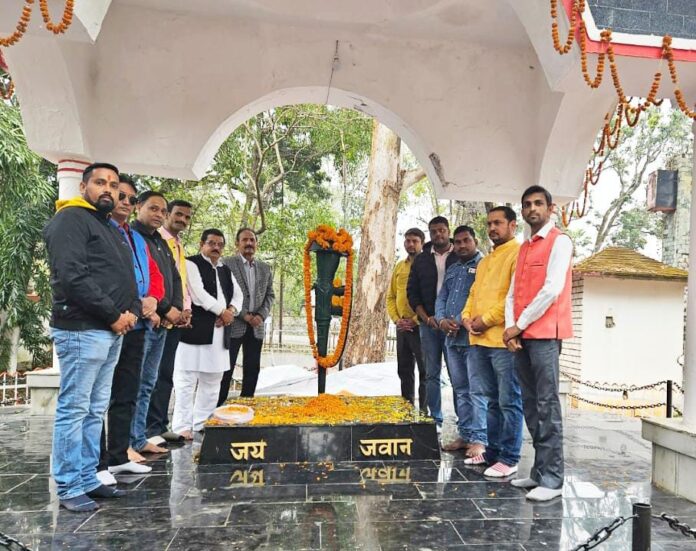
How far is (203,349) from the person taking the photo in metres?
5.18

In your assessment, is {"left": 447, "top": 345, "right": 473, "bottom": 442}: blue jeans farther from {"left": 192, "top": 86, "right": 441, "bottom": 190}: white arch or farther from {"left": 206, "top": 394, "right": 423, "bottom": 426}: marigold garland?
{"left": 192, "top": 86, "right": 441, "bottom": 190}: white arch

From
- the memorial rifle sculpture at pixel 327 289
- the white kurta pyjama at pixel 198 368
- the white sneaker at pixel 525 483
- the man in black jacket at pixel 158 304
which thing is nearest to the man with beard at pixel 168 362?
the white kurta pyjama at pixel 198 368

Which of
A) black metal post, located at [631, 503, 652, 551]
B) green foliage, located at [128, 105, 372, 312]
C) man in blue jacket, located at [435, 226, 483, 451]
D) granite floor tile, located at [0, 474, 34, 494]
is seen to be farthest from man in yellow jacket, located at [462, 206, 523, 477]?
green foliage, located at [128, 105, 372, 312]

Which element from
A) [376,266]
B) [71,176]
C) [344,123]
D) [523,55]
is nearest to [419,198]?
[344,123]

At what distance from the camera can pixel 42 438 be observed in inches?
202

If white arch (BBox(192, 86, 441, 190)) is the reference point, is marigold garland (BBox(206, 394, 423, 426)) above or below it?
below

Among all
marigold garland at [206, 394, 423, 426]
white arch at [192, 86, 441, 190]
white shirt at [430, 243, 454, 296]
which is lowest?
marigold garland at [206, 394, 423, 426]

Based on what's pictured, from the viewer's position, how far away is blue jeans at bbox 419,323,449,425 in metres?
5.27

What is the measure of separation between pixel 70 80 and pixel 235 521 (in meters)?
4.12

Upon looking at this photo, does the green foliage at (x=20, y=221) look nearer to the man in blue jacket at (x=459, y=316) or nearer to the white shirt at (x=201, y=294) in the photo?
the white shirt at (x=201, y=294)

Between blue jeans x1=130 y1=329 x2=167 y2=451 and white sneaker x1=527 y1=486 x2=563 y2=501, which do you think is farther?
blue jeans x1=130 y1=329 x2=167 y2=451

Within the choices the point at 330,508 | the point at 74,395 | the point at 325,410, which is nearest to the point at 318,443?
the point at 325,410

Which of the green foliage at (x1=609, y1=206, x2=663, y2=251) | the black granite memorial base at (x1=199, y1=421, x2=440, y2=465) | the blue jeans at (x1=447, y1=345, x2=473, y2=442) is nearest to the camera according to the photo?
the black granite memorial base at (x1=199, y1=421, x2=440, y2=465)

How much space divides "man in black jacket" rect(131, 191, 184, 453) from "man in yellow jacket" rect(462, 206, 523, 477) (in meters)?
2.30
